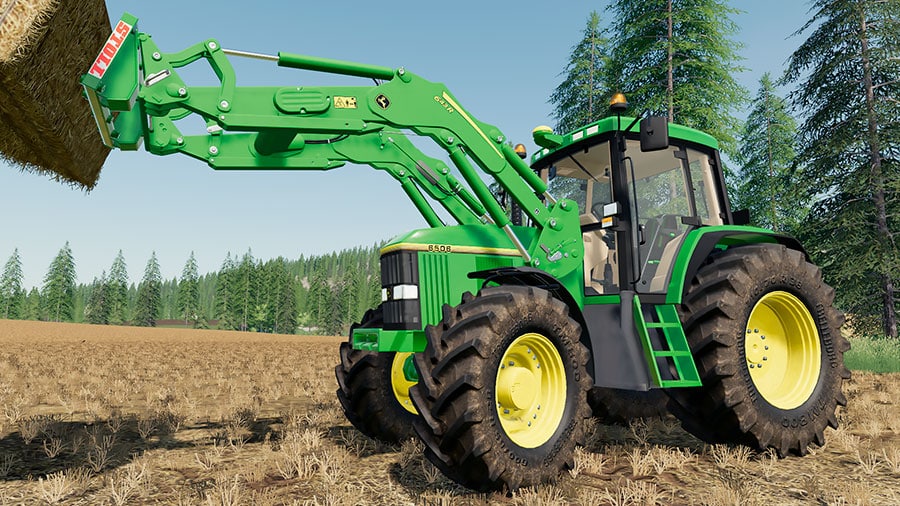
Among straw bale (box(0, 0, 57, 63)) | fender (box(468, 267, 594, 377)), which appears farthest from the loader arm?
straw bale (box(0, 0, 57, 63))

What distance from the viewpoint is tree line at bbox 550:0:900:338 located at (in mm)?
17625

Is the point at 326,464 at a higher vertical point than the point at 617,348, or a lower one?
lower

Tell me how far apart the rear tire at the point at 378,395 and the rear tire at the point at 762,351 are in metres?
2.47

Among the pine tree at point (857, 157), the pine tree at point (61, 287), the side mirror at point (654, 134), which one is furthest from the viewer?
the pine tree at point (61, 287)

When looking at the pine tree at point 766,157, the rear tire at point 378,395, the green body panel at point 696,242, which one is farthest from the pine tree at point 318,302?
the green body panel at point 696,242

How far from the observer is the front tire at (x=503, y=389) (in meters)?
3.96

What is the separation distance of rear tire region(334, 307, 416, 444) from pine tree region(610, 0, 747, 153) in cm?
1655

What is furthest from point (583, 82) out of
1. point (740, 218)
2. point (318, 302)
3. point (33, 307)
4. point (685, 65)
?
point (33, 307)

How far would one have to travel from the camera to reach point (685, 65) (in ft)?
67.3

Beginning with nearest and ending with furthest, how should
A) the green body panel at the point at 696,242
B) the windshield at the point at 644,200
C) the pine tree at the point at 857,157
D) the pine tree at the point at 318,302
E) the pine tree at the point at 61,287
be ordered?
the green body panel at the point at 696,242
the windshield at the point at 644,200
the pine tree at the point at 857,157
the pine tree at the point at 61,287
the pine tree at the point at 318,302

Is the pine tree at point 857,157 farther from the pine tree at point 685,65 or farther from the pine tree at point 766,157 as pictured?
the pine tree at point 766,157

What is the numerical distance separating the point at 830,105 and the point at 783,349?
1670cm

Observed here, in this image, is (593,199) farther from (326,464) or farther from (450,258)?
(326,464)

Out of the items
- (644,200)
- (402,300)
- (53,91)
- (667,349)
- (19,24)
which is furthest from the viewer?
(644,200)
